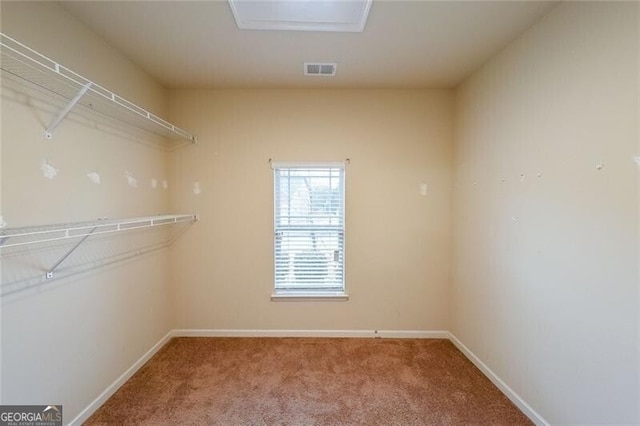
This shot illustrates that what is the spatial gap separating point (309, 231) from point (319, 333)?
1043 mm

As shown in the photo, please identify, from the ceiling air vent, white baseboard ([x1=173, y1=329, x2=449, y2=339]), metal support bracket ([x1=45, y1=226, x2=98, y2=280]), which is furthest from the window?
metal support bracket ([x1=45, y1=226, x2=98, y2=280])

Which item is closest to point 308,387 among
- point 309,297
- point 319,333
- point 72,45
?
point 319,333

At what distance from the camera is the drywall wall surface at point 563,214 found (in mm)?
1268

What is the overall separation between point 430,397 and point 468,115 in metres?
2.32

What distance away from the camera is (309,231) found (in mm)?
2805

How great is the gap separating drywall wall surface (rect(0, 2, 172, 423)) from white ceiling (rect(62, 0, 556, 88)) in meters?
0.28

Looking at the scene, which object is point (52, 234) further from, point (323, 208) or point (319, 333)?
point (319, 333)

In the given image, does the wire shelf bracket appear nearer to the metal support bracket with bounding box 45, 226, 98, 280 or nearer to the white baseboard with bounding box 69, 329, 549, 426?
the metal support bracket with bounding box 45, 226, 98, 280

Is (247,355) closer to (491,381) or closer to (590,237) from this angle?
(491,381)

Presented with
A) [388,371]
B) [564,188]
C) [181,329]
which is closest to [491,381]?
[388,371]

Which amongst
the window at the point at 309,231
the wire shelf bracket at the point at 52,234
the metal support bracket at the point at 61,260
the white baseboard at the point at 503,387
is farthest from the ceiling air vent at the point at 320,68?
the white baseboard at the point at 503,387

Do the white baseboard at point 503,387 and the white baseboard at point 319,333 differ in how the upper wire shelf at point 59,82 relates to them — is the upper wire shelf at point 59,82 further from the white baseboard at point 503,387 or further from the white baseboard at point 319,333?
the white baseboard at point 503,387

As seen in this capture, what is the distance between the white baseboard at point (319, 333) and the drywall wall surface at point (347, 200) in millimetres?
49

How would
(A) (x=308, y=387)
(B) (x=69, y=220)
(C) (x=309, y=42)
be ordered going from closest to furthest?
(B) (x=69, y=220), (C) (x=309, y=42), (A) (x=308, y=387)
